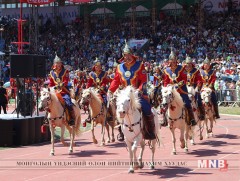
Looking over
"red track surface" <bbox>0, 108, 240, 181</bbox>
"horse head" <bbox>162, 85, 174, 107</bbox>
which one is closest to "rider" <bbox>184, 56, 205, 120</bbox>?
"red track surface" <bbox>0, 108, 240, 181</bbox>

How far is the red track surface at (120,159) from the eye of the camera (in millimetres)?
12797

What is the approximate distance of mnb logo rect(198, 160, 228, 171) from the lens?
45.1ft

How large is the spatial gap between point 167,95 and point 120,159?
229cm

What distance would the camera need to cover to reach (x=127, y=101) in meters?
12.6

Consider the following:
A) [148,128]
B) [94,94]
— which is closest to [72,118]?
[94,94]

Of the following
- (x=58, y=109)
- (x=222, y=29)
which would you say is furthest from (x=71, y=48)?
(x=58, y=109)

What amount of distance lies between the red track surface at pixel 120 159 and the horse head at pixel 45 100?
1.53 meters

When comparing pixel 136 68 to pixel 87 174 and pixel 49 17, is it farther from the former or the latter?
pixel 49 17

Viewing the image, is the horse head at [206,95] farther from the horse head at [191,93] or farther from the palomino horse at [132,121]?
the palomino horse at [132,121]

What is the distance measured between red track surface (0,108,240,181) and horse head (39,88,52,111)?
1.53m

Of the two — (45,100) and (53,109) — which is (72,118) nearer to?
(53,109)

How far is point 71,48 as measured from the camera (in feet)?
198

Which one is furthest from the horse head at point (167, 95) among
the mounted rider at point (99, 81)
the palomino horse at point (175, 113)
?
the mounted rider at point (99, 81)

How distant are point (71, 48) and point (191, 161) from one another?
46636mm
